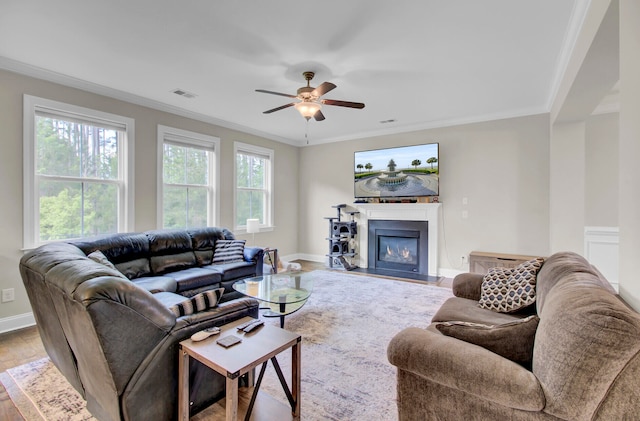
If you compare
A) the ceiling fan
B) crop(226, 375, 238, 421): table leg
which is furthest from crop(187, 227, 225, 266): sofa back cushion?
crop(226, 375, 238, 421): table leg

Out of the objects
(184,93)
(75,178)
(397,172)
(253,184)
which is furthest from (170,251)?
(397,172)

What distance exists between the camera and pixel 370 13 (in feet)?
7.39

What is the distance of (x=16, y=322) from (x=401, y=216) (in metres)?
5.43

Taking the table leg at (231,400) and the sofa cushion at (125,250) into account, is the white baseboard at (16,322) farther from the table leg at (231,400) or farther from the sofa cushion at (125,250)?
the table leg at (231,400)

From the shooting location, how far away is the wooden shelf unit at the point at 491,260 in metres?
4.30

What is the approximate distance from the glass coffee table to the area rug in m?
0.15

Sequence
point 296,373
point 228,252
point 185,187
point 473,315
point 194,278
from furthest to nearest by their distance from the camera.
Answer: point 185,187, point 228,252, point 194,278, point 473,315, point 296,373

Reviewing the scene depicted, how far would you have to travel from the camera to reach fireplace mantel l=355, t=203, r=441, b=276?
520cm

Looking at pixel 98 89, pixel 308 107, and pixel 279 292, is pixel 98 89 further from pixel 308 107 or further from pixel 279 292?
pixel 279 292

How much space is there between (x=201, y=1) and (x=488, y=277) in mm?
3082

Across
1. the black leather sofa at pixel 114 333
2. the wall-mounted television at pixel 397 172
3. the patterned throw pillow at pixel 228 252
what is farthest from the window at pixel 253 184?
the black leather sofa at pixel 114 333

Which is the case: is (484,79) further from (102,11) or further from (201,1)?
(102,11)

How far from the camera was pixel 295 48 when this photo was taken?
2.75 m

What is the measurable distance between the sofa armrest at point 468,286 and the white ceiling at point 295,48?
2120 millimetres
